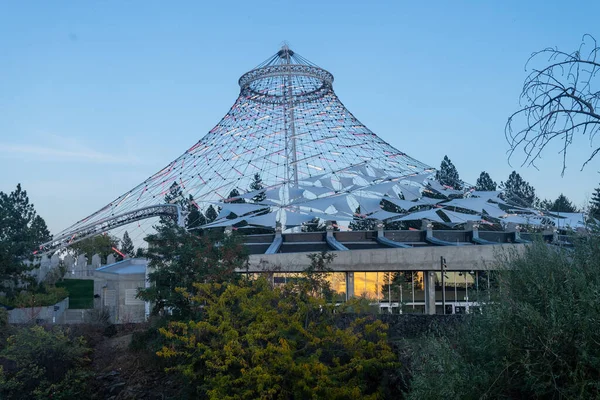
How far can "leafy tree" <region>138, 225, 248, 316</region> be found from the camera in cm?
1762

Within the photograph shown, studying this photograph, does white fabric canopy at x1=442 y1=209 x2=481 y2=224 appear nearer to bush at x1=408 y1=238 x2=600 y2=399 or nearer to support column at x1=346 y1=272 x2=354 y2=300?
support column at x1=346 y1=272 x2=354 y2=300

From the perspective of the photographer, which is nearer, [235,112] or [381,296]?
[381,296]

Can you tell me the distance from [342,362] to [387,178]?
28262 millimetres

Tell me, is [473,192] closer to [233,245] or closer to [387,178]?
[387,178]

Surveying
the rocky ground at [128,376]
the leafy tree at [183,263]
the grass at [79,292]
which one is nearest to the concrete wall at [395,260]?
the leafy tree at [183,263]

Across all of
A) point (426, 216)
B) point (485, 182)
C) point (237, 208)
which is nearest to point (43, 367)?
point (237, 208)

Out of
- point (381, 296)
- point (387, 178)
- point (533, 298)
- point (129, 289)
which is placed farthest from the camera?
point (387, 178)

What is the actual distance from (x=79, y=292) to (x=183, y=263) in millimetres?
25697

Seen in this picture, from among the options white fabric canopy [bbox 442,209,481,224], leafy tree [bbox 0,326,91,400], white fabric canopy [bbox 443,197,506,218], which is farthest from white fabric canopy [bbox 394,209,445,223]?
leafy tree [bbox 0,326,91,400]

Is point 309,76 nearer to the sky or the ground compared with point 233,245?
nearer to the sky

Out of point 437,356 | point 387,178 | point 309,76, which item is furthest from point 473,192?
point 437,356

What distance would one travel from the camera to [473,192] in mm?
43281

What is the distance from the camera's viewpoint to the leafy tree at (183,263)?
1762cm

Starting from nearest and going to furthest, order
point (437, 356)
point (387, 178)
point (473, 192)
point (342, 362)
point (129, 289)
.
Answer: point (437, 356), point (342, 362), point (129, 289), point (387, 178), point (473, 192)
